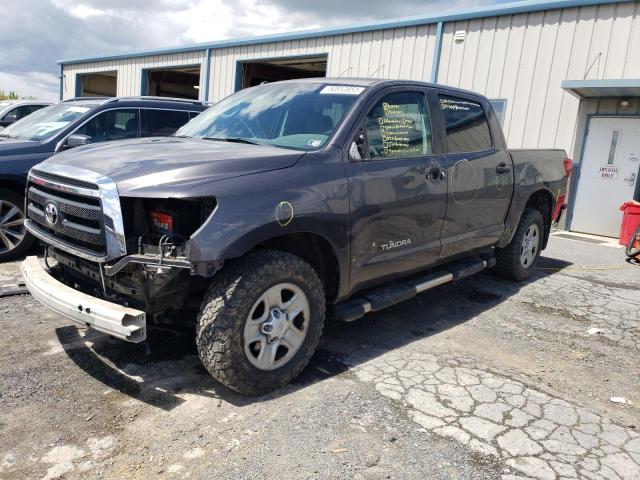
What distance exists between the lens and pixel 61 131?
640 cm

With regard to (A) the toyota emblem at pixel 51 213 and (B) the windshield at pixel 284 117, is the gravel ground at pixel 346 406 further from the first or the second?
(B) the windshield at pixel 284 117

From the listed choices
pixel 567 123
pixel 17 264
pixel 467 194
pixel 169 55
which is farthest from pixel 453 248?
pixel 169 55

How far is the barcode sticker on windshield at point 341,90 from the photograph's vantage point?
3904 mm

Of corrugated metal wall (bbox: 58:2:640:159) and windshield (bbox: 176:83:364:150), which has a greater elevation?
corrugated metal wall (bbox: 58:2:640:159)

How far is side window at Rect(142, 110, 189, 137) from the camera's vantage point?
23.7 ft

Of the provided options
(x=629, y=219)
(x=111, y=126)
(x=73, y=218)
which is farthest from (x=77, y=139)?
(x=629, y=219)

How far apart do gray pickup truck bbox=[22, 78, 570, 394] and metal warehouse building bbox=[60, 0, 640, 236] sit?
711 cm

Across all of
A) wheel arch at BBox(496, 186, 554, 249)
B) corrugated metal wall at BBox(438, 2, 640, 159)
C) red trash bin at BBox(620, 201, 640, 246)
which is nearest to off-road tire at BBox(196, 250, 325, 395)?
wheel arch at BBox(496, 186, 554, 249)

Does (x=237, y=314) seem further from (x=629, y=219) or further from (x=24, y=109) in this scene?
(x=24, y=109)

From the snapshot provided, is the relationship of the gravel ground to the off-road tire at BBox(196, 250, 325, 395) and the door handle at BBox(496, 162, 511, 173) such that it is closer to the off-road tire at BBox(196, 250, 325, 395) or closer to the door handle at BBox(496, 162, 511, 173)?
the off-road tire at BBox(196, 250, 325, 395)

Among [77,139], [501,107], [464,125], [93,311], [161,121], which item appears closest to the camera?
[93,311]

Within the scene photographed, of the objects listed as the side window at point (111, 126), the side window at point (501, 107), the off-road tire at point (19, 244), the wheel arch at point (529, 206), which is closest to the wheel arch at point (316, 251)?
the wheel arch at point (529, 206)

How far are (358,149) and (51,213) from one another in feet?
6.75

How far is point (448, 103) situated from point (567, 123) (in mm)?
7326
